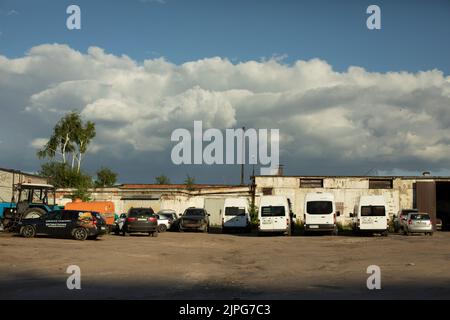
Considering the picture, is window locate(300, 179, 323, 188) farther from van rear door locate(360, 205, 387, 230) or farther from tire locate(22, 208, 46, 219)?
tire locate(22, 208, 46, 219)

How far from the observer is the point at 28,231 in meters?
27.3

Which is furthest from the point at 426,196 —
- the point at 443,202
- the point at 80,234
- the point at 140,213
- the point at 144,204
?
the point at 80,234

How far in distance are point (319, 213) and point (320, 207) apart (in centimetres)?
35

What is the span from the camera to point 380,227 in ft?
109

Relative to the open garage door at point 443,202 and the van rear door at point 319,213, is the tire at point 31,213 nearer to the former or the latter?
the van rear door at point 319,213

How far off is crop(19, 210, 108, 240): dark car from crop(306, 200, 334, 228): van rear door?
39.6ft

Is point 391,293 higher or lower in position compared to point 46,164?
lower

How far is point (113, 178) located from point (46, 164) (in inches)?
823

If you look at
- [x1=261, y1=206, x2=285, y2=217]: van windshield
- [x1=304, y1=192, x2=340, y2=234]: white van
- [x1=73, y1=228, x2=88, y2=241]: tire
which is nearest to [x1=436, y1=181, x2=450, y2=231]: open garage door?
[x1=304, y1=192, x2=340, y2=234]: white van

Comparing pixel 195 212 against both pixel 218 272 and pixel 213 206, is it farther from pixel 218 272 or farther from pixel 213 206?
pixel 218 272

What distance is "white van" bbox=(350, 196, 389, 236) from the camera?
3331 centimetres
